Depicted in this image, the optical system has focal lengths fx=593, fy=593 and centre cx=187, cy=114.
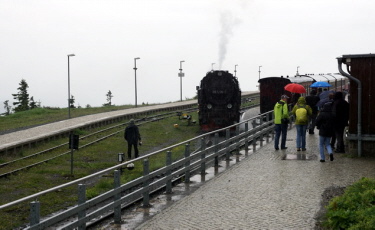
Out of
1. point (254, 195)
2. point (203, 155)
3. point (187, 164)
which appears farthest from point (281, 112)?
point (254, 195)

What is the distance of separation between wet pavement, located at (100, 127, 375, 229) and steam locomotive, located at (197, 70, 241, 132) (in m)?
15.6

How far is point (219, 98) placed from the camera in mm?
33469

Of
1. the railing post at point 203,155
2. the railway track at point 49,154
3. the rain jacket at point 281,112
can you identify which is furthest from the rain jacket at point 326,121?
the railway track at point 49,154

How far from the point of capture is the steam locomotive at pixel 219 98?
109 feet

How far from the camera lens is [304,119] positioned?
18297mm

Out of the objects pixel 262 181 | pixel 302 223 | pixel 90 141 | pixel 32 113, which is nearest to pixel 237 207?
pixel 302 223

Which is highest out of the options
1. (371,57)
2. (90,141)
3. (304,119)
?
(371,57)

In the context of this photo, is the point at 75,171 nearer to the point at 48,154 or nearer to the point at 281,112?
the point at 48,154

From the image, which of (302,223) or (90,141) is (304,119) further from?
(90,141)

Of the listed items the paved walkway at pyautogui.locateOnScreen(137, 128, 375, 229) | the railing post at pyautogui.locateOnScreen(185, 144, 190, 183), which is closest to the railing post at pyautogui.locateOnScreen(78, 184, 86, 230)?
the paved walkway at pyautogui.locateOnScreen(137, 128, 375, 229)

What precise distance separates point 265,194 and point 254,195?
24 cm

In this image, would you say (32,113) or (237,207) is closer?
(237,207)

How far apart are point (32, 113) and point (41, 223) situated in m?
Result: 46.1

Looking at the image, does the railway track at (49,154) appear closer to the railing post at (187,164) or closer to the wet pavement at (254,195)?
the railing post at (187,164)
